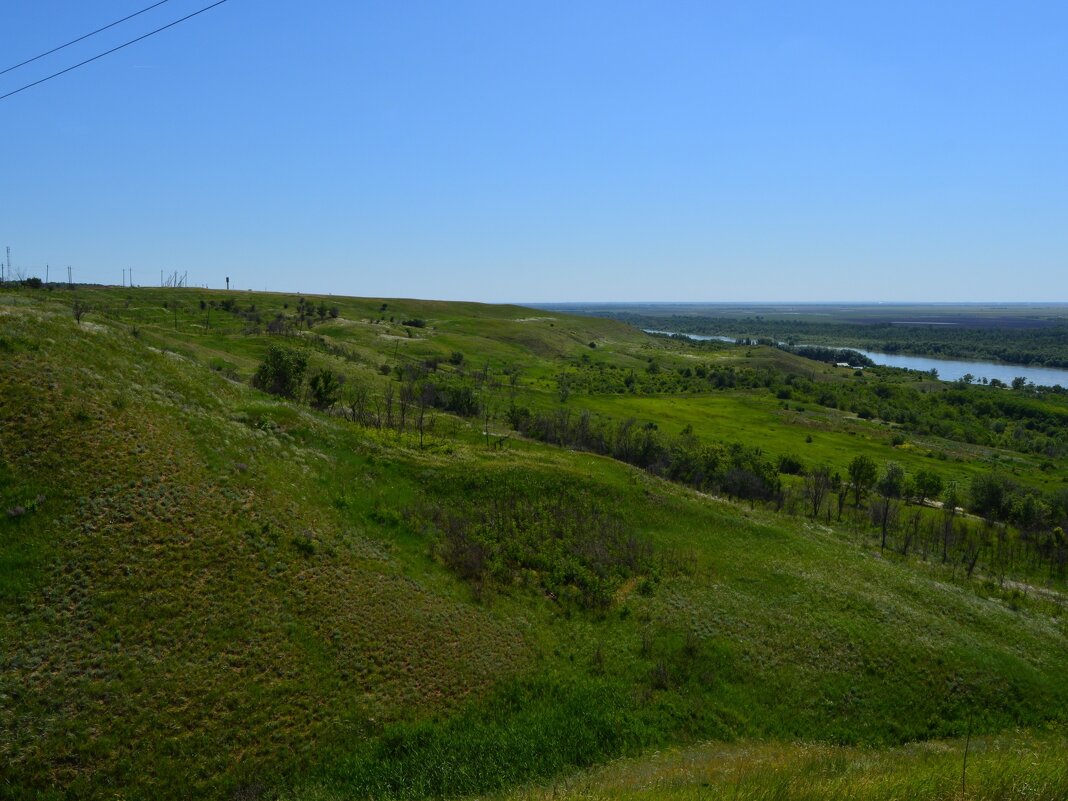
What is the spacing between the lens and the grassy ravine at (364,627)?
17.3 m

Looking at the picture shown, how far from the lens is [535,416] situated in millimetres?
82188

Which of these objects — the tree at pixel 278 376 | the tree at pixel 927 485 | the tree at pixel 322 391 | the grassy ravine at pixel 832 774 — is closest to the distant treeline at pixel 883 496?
the tree at pixel 927 485

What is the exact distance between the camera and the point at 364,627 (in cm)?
2286

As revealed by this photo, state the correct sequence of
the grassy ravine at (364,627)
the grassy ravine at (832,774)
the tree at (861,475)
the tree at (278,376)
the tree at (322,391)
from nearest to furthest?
the grassy ravine at (832,774) → the grassy ravine at (364,627) → the tree at (278,376) → the tree at (322,391) → the tree at (861,475)

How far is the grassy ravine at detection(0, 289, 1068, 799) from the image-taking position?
56.8ft

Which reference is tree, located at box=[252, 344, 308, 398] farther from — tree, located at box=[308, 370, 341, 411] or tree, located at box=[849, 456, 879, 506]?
tree, located at box=[849, 456, 879, 506]

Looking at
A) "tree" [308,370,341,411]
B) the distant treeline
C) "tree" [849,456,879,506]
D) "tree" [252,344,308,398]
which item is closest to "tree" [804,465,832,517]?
the distant treeline

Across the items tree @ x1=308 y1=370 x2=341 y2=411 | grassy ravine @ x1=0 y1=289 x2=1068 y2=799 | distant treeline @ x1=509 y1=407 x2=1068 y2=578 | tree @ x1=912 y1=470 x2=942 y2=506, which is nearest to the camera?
grassy ravine @ x1=0 y1=289 x2=1068 y2=799

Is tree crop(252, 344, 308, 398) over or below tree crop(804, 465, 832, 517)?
over

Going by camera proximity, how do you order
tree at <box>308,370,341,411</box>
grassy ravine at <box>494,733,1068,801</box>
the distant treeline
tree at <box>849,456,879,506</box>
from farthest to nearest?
tree at <box>849,456,879,506</box> → the distant treeline → tree at <box>308,370,341,411</box> → grassy ravine at <box>494,733,1068,801</box>

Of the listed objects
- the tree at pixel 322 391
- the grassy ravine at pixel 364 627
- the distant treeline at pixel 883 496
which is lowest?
the distant treeline at pixel 883 496

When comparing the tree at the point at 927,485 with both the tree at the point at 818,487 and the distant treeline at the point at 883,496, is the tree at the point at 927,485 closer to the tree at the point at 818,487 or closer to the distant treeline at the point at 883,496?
the distant treeline at the point at 883,496

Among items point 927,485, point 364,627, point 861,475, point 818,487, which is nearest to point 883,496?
point 927,485

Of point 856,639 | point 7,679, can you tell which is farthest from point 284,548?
point 856,639
